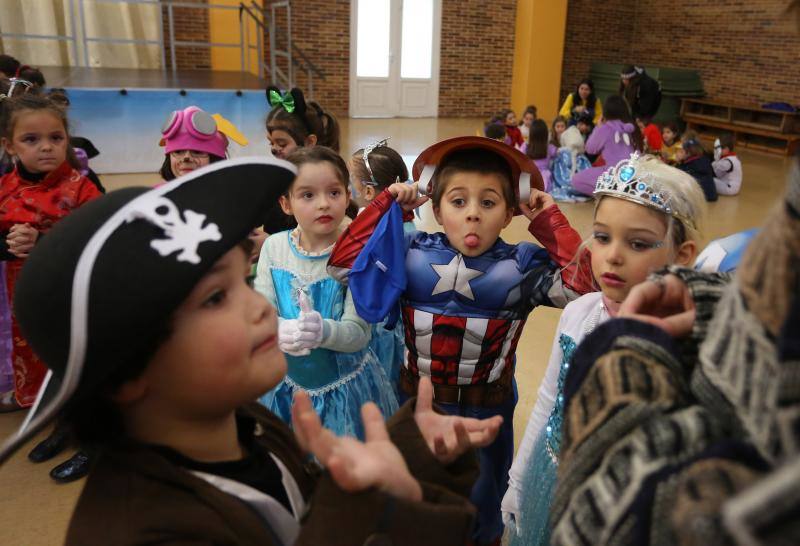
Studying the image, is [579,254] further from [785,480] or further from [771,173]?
[771,173]

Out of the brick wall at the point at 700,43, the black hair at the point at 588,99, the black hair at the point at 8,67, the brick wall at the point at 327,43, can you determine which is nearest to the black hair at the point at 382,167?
the black hair at the point at 8,67

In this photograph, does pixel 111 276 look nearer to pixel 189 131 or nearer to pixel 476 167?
pixel 476 167

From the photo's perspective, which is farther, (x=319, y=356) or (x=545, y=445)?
(x=319, y=356)

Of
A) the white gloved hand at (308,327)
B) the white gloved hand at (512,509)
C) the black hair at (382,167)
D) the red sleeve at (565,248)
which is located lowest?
the white gloved hand at (512,509)

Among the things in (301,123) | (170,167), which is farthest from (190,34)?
(170,167)

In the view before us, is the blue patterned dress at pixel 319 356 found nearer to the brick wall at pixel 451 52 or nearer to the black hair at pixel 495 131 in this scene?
the black hair at pixel 495 131

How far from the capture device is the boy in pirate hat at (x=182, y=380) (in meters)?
0.78

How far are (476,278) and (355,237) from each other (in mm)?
416

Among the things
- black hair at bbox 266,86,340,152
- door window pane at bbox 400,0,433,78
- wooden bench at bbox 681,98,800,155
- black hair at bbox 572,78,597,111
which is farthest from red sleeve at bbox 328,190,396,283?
door window pane at bbox 400,0,433,78

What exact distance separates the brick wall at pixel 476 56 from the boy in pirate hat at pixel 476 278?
40.6ft

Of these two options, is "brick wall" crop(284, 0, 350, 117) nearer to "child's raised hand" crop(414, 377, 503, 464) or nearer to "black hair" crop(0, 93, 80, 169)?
"black hair" crop(0, 93, 80, 169)

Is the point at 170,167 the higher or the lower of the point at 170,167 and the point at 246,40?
the lower

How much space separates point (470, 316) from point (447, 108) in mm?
12689

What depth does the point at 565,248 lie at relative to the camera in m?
1.96
